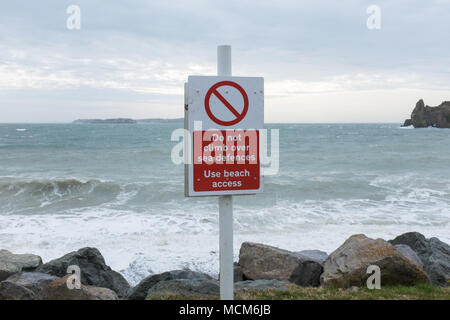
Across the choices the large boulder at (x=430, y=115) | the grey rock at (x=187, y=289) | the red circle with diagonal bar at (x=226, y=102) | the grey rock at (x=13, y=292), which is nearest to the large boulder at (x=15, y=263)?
the grey rock at (x=13, y=292)

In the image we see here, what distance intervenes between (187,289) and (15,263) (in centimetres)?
461

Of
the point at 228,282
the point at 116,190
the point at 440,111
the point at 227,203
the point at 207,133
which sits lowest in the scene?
the point at 116,190

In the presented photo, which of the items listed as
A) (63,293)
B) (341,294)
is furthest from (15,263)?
(341,294)

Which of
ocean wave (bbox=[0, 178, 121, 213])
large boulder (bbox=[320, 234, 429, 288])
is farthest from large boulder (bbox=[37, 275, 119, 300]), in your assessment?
ocean wave (bbox=[0, 178, 121, 213])

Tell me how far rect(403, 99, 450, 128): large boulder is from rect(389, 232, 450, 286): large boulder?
414 ft

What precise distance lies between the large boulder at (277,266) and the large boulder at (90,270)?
2.67 meters

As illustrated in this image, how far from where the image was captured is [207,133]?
3652mm

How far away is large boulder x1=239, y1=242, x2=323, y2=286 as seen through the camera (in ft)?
27.6

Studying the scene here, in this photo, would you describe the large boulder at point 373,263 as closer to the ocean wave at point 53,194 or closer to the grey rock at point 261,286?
the grey rock at point 261,286

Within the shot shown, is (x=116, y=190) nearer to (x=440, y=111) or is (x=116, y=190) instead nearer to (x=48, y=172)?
(x=48, y=172)

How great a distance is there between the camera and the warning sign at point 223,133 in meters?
3.65

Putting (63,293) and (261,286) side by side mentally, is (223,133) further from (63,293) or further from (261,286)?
(63,293)
